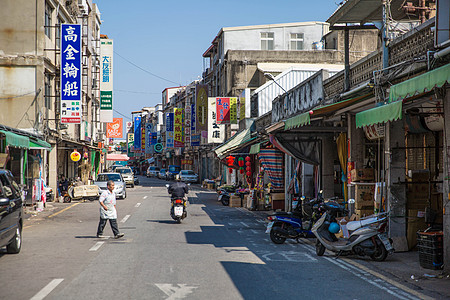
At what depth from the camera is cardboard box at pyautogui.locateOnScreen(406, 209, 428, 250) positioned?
12398 mm

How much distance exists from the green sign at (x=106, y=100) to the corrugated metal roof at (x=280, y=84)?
20.7 m

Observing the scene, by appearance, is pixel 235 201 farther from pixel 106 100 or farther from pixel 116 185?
pixel 106 100

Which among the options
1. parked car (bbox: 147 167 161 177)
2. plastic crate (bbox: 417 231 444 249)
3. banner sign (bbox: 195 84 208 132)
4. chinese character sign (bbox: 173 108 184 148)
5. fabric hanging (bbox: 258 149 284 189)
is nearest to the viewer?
plastic crate (bbox: 417 231 444 249)

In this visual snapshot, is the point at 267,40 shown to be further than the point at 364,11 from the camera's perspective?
Yes

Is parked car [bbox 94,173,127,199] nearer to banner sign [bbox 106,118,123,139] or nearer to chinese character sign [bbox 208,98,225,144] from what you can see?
chinese character sign [bbox 208,98,225,144]

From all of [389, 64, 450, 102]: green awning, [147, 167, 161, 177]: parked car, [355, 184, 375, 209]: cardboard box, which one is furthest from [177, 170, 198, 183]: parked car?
[389, 64, 450, 102]: green awning

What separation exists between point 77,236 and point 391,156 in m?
9.12

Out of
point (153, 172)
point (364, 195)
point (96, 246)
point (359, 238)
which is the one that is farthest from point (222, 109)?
point (153, 172)

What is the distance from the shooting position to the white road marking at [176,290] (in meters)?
7.61

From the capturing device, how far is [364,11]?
14055 mm

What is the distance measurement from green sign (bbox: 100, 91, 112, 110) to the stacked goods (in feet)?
146

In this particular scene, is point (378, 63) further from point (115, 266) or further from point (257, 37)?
point (257, 37)

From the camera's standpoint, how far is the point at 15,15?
28.2m

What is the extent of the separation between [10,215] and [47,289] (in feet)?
11.4
